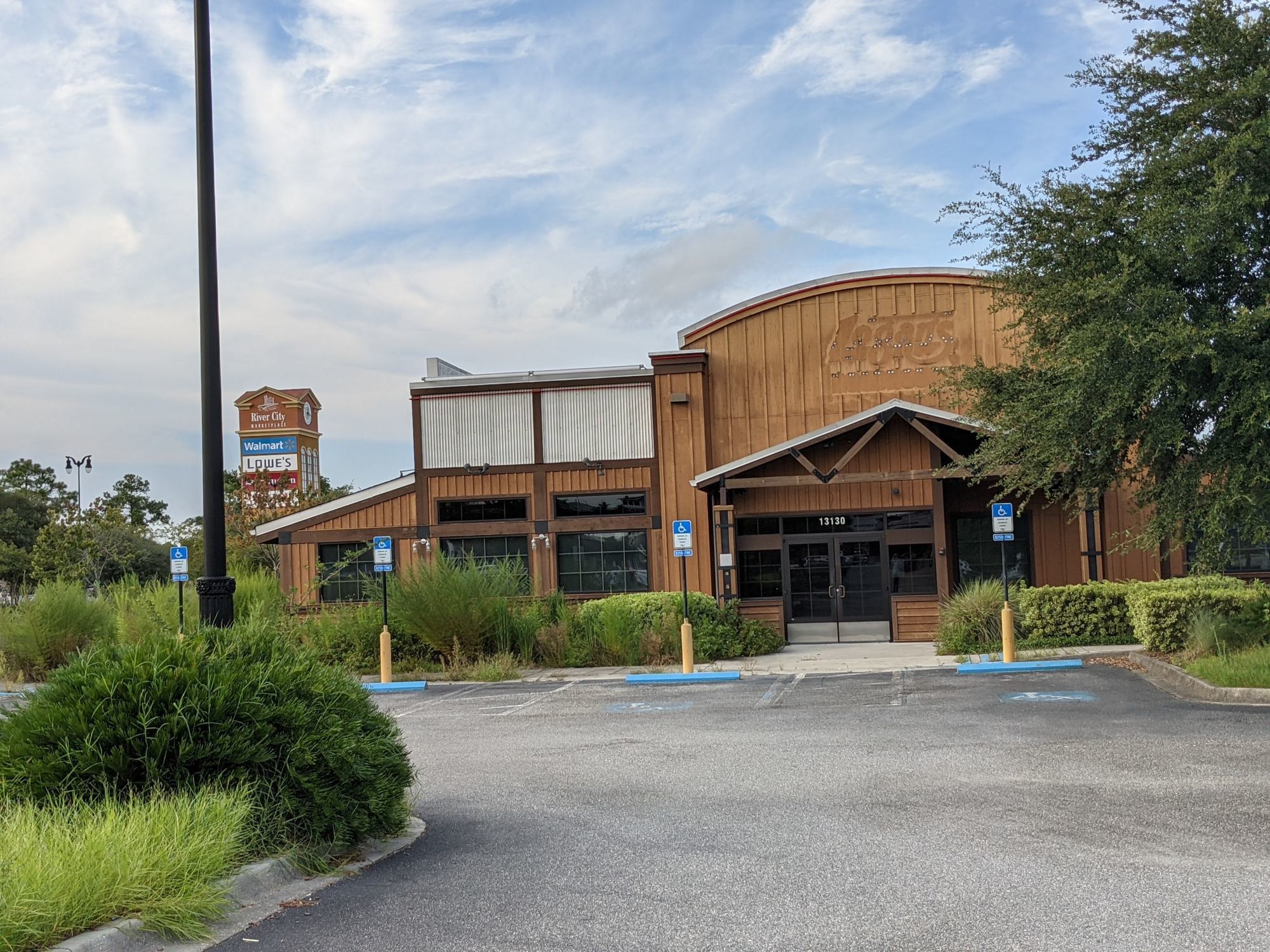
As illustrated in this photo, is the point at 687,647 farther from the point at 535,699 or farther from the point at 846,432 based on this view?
the point at 846,432

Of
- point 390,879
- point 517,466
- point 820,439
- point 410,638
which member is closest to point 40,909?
point 390,879

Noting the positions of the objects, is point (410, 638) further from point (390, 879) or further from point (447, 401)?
point (390, 879)

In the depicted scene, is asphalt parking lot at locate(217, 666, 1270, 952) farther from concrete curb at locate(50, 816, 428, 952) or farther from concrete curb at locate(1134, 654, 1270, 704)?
concrete curb at locate(1134, 654, 1270, 704)

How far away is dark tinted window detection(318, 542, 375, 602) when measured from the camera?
28.5 metres

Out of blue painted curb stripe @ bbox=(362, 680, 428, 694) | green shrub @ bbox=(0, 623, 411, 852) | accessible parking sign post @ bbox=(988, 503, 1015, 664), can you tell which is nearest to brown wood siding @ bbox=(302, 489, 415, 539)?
blue painted curb stripe @ bbox=(362, 680, 428, 694)

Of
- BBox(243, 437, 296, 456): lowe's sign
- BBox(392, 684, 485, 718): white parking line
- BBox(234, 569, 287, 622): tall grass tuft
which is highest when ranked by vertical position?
BBox(243, 437, 296, 456): lowe's sign

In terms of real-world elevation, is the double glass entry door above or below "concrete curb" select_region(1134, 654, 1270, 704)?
above

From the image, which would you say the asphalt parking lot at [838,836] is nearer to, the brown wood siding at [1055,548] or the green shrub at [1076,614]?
the green shrub at [1076,614]

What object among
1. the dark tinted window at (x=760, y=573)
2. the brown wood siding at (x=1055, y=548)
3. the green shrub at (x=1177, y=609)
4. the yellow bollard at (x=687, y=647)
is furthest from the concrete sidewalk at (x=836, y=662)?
the brown wood siding at (x=1055, y=548)

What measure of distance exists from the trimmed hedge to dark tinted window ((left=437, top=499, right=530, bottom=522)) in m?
Answer: 12.1

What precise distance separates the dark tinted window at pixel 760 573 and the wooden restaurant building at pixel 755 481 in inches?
1.2

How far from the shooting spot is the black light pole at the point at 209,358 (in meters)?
8.74

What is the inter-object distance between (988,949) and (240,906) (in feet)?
12.2

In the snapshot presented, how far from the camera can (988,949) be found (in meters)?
5.39
